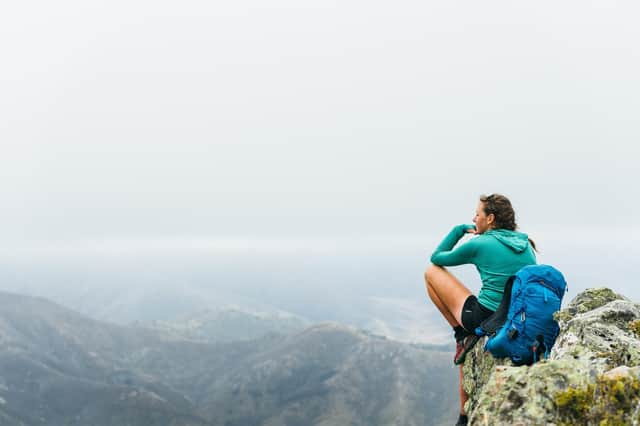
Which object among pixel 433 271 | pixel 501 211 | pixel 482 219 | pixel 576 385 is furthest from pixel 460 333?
→ pixel 576 385

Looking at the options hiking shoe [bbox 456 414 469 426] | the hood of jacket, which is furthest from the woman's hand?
hiking shoe [bbox 456 414 469 426]

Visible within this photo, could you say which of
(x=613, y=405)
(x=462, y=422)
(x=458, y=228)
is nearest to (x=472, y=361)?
(x=462, y=422)

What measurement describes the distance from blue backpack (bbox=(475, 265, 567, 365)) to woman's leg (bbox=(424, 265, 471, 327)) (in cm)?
135

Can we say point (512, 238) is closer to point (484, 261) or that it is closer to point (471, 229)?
point (484, 261)

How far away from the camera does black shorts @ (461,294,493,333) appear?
10.4m

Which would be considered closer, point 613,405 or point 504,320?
point 613,405

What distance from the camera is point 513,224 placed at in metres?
10.6

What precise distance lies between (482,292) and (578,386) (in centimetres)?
444

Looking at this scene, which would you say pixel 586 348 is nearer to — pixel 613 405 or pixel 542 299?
pixel 542 299

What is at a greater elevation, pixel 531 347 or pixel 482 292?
pixel 482 292

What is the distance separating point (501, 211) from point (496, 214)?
0.14m

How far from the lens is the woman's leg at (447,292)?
35.7 feet

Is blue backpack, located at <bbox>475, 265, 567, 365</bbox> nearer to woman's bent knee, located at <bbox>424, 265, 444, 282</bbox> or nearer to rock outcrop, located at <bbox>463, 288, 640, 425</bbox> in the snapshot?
rock outcrop, located at <bbox>463, 288, 640, 425</bbox>

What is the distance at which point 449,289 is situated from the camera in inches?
437
